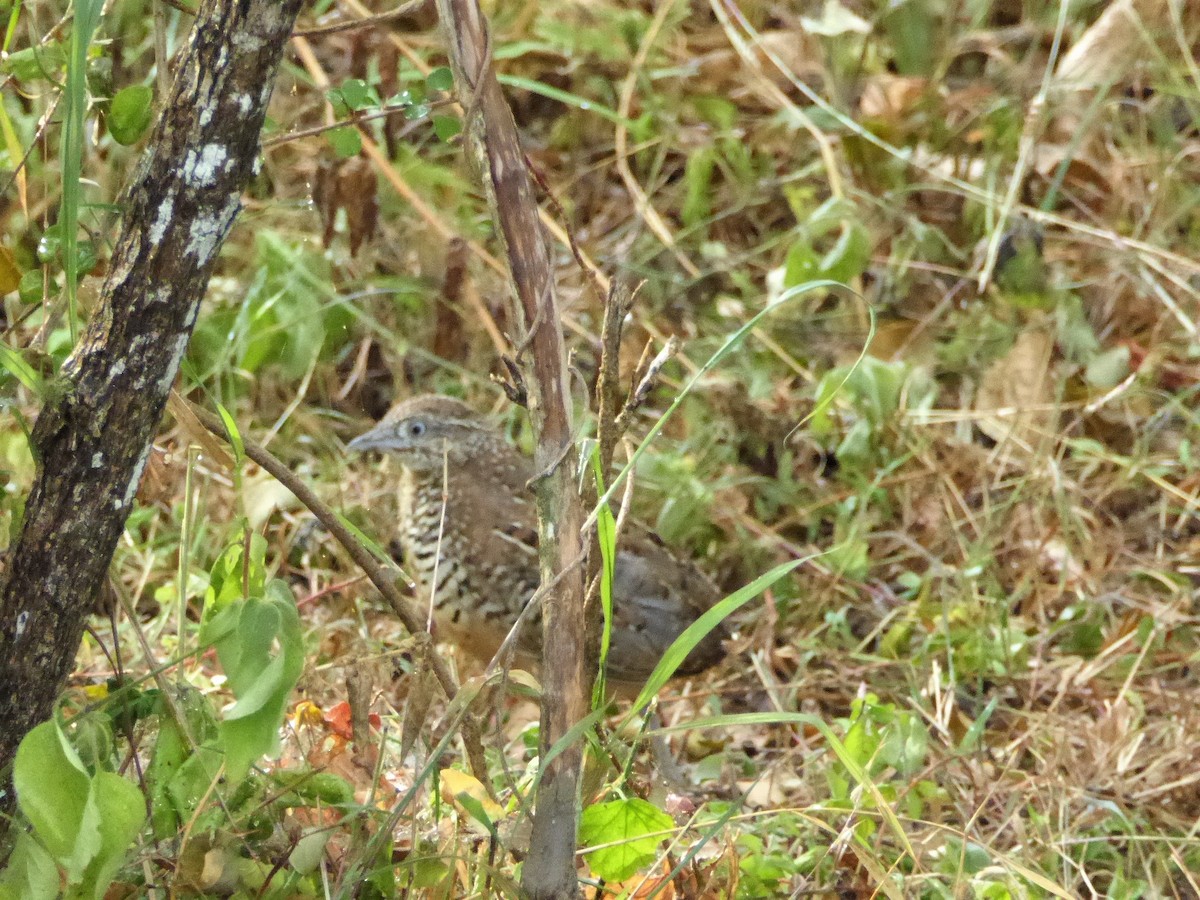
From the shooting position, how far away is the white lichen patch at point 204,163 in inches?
83.7

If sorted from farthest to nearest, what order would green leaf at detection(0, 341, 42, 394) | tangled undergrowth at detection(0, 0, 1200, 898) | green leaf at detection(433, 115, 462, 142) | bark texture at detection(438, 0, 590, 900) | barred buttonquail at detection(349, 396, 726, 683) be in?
barred buttonquail at detection(349, 396, 726, 683) → green leaf at detection(433, 115, 462, 142) → tangled undergrowth at detection(0, 0, 1200, 898) → bark texture at detection(438, 0, 590, 900) → green leaf at detection(0, 341, 42, 394)

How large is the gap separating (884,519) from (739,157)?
1936 millimetres

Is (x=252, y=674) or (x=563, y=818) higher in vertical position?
(x=252, y=674)

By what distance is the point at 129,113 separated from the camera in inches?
92.4

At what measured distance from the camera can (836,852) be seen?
308 centimetres

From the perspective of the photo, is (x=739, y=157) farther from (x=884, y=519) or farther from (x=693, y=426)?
(x=884, y=519)

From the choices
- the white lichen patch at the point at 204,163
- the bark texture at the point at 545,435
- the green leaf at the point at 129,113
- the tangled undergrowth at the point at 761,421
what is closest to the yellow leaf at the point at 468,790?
the tangled undergrowth at the point at 761,421

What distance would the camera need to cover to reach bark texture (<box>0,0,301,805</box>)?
2.11 metres

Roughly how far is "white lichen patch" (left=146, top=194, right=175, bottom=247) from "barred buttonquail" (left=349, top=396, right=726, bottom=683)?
7.49ft

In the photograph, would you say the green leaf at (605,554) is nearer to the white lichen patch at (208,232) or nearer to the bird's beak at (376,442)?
the white lichen patch at (208,232)

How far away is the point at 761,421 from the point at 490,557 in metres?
1.26

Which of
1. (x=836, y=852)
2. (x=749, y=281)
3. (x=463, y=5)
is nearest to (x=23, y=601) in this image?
(x=463, y=5)

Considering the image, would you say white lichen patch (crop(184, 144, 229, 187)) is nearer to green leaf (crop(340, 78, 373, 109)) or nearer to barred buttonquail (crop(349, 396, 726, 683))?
green leaf (crop(340, 78, 373, 109))

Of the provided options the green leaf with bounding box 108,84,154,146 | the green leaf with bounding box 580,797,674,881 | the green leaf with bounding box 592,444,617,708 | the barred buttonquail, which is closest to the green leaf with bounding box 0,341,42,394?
the green leaf with bounding box 108,84,154,146
